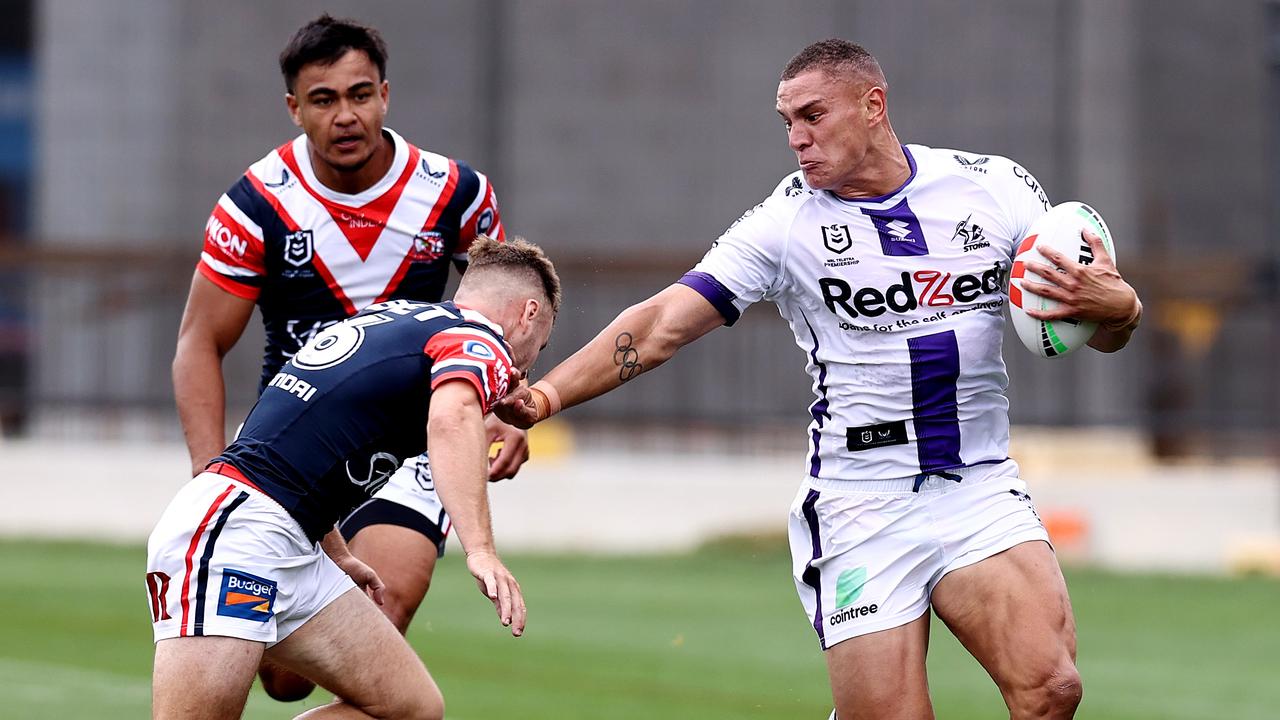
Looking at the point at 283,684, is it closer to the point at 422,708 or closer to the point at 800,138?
the point at 422,708

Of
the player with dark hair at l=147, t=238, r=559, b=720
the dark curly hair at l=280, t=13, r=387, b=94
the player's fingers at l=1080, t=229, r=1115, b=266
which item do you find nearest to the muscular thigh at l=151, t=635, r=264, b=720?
the player with dark hair at l=147, t=238, r=559, b=720

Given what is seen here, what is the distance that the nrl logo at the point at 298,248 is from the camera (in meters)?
7.10

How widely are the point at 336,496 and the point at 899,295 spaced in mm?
2105

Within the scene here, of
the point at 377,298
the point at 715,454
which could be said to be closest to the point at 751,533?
the point at 715,454

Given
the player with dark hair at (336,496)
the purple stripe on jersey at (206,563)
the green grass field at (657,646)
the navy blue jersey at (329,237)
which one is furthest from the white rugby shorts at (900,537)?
the green grass field at (657,646)

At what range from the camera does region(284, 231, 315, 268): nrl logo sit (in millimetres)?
7102

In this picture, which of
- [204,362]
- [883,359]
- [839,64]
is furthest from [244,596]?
[839,64]

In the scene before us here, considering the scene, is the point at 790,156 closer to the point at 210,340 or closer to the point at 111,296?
the point at 111,296

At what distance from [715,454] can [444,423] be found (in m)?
14.0

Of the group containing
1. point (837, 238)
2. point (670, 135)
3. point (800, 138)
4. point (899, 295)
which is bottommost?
point (899, 295)

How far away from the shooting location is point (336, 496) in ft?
18.2

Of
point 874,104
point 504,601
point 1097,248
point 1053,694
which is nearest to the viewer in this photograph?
point 504,601

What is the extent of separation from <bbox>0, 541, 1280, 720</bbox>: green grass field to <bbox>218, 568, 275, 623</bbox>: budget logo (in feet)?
15.1

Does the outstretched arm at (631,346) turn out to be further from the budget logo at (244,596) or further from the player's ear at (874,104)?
the budget logo at (244,596)
